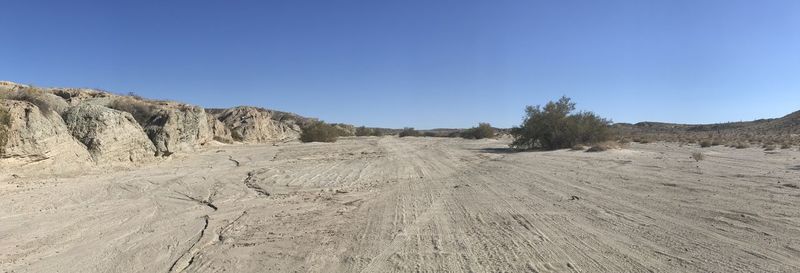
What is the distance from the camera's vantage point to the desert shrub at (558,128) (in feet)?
101

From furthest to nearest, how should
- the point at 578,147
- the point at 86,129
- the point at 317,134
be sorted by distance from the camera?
the point at 317,134
the point at 578,147
the point at 86,129

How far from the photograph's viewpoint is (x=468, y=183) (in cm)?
1428

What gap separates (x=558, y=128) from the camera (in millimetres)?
31344

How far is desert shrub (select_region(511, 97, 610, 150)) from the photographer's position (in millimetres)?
30812

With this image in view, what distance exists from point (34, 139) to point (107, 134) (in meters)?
3.61

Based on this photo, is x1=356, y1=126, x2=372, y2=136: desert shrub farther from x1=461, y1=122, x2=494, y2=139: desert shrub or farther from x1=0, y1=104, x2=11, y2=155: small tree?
x1=0, y1=104, x2=11, y2=155: small tree

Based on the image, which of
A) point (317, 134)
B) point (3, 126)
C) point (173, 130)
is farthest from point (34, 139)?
point (317, 134)

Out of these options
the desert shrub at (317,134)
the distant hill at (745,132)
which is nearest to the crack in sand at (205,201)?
the desert shrub at (317,134)

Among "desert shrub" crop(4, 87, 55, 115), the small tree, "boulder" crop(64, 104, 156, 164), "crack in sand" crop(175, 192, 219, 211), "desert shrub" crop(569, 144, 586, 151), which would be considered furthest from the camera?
"desert shrub" crop(569, 144, 586, 151)

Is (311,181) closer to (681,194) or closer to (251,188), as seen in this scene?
(251,188)

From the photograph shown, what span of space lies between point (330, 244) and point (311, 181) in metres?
7.93

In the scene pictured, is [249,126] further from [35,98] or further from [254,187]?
[254,187]

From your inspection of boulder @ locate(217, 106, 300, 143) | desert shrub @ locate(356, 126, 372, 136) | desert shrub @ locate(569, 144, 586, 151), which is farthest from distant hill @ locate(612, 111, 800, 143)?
desert shrub @ locate(356, 126, 372, 136)

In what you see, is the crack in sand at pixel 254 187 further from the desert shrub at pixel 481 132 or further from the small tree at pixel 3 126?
the desert shrub at pixel 481 132
